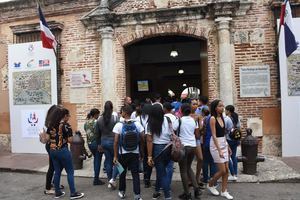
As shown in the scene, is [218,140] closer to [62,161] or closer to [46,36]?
[62,161]

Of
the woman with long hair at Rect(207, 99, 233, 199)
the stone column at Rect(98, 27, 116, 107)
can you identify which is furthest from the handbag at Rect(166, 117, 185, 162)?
the stone column at Rect(98, 27, 116, 107)

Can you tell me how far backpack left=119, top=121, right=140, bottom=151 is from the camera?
6098 mm

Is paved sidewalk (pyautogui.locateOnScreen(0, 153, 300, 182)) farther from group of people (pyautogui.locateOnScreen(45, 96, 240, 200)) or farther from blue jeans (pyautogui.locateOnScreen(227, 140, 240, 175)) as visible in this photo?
group of people (pyautogui.locateOnScreen(45, 96, 240, 200))

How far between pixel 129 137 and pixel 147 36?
17.0 ft

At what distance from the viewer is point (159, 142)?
6215 mm

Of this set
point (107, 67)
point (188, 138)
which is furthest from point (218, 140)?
point (107, 67)

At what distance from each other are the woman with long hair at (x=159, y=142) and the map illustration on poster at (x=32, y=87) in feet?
19.4

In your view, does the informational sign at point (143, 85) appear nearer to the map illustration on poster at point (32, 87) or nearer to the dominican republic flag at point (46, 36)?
the map illustration on poster at point (32, 87)

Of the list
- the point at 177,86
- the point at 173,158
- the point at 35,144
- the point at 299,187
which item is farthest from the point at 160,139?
the point at 177,86

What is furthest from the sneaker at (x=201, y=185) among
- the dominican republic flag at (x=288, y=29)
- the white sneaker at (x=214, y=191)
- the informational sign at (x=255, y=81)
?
the dominican republic flag at (x=288, y=29)

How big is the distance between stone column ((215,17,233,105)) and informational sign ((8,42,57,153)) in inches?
192

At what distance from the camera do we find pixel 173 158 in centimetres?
604

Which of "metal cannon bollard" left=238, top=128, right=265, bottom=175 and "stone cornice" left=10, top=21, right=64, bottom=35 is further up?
"stone cornice" left=10, top=21, right=64, bottom=35

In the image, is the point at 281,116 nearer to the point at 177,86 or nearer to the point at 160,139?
the point at 160,139
